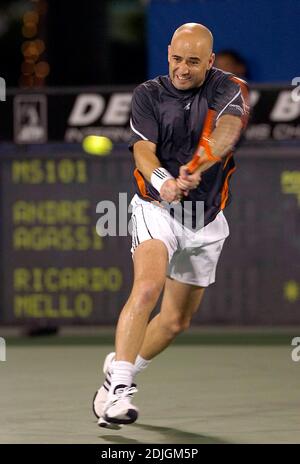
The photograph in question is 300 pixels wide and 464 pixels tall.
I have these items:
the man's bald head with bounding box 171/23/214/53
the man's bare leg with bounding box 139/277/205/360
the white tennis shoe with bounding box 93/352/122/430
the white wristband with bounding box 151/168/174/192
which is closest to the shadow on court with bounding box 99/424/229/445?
the white tennis shoe with bounding box 93/352/122/430

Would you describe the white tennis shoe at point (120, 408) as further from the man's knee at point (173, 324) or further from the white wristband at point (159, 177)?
the white wristband at point (159, 177)

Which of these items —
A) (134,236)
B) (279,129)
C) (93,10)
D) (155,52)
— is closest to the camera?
(134,236)

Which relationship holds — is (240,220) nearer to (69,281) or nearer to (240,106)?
(69,281)

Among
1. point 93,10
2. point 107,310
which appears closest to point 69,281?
point 107,310

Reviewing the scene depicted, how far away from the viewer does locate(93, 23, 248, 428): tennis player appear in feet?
24.2

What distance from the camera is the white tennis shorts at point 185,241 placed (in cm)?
773

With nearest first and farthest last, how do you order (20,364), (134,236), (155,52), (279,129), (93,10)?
(134,236), (20,364), (279,129), (155,52), (93,10)

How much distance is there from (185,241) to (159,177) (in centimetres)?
59

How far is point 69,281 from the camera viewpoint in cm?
1211

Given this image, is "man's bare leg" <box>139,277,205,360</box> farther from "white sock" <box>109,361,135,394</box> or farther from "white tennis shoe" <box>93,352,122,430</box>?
"white sock" <box>109,361,135,394</box>

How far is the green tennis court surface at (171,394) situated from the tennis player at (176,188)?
12.4 inches

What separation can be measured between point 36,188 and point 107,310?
1192 millimetres

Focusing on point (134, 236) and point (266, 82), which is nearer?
point (134, 236)

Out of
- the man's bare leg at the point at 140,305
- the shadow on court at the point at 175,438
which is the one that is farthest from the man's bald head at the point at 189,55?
the shadow on court at the point at 175,438
